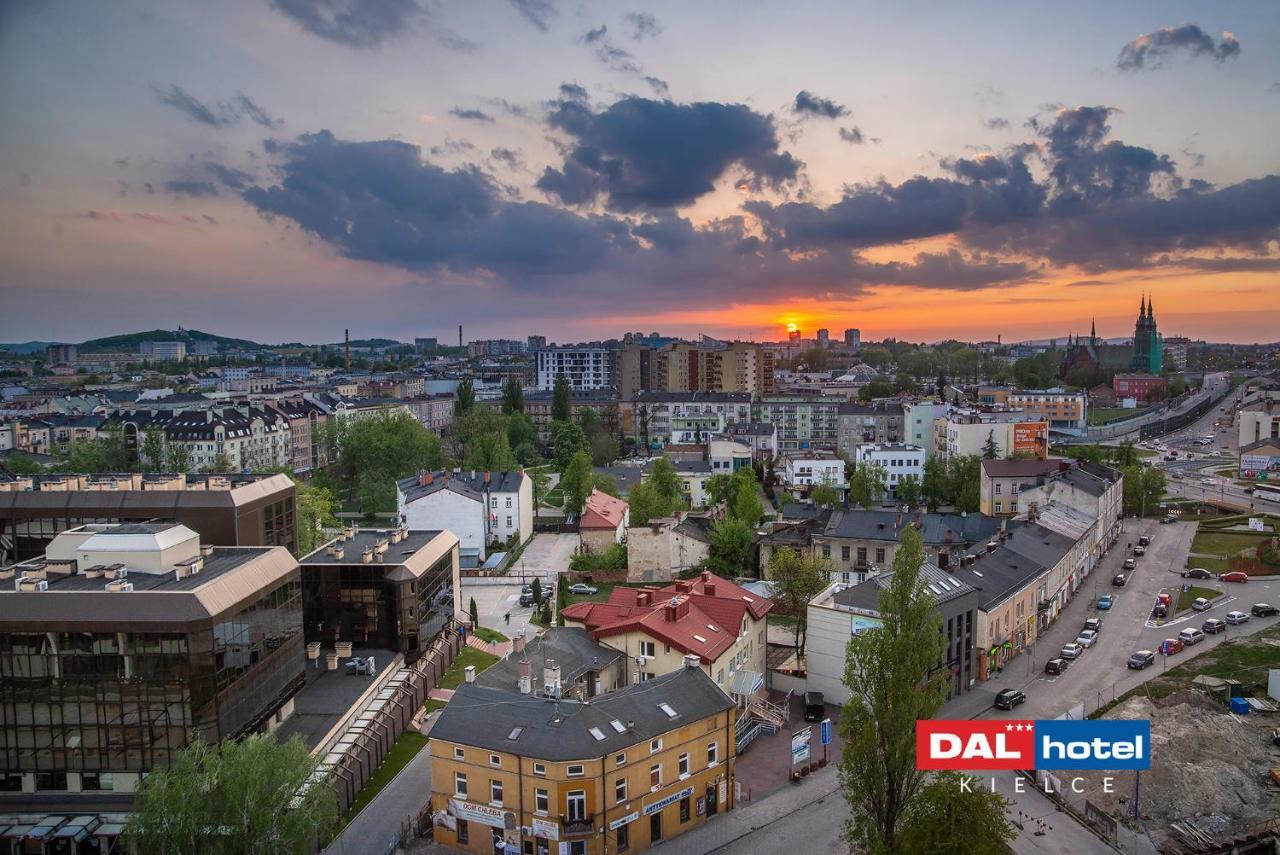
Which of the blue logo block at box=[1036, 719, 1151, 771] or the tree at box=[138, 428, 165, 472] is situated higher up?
the tree at box=[138, 428, 165, 472]

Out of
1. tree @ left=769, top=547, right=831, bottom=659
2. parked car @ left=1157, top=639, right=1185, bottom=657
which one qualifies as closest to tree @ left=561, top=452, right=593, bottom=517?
tree @ left=769, top=547, right=831, bottom=659

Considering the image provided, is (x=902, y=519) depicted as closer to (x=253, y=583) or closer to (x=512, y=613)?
(x=512, y=613)

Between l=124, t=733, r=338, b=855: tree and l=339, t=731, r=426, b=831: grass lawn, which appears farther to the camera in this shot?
l=339, t=731, r=426, b=831: grass lawn

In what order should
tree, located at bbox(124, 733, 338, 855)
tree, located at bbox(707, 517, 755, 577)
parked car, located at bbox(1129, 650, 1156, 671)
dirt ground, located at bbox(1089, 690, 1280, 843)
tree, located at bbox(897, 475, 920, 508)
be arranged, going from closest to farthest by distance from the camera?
tree, located at bbox(124, 733, 338, 855)
dirt ground, located at bbox(1089, 690, 1280, 843)
parked car, located at bbox(1129, 650, 1156, 671)
tree, located at bbox(707, 517, 755, 577)
tree, located at bbox(897, 475, 920, 508)

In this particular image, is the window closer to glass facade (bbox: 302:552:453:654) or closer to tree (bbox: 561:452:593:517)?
glass facade (bbox: 302:552:453:654)

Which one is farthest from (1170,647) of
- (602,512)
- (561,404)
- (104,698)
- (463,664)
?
(561,404)

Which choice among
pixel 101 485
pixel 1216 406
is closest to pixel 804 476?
pixel 101 485

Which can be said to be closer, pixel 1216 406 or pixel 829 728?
pixel 829 728

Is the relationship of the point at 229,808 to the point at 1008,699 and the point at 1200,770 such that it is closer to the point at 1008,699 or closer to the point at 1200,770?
the point at 1008,699
